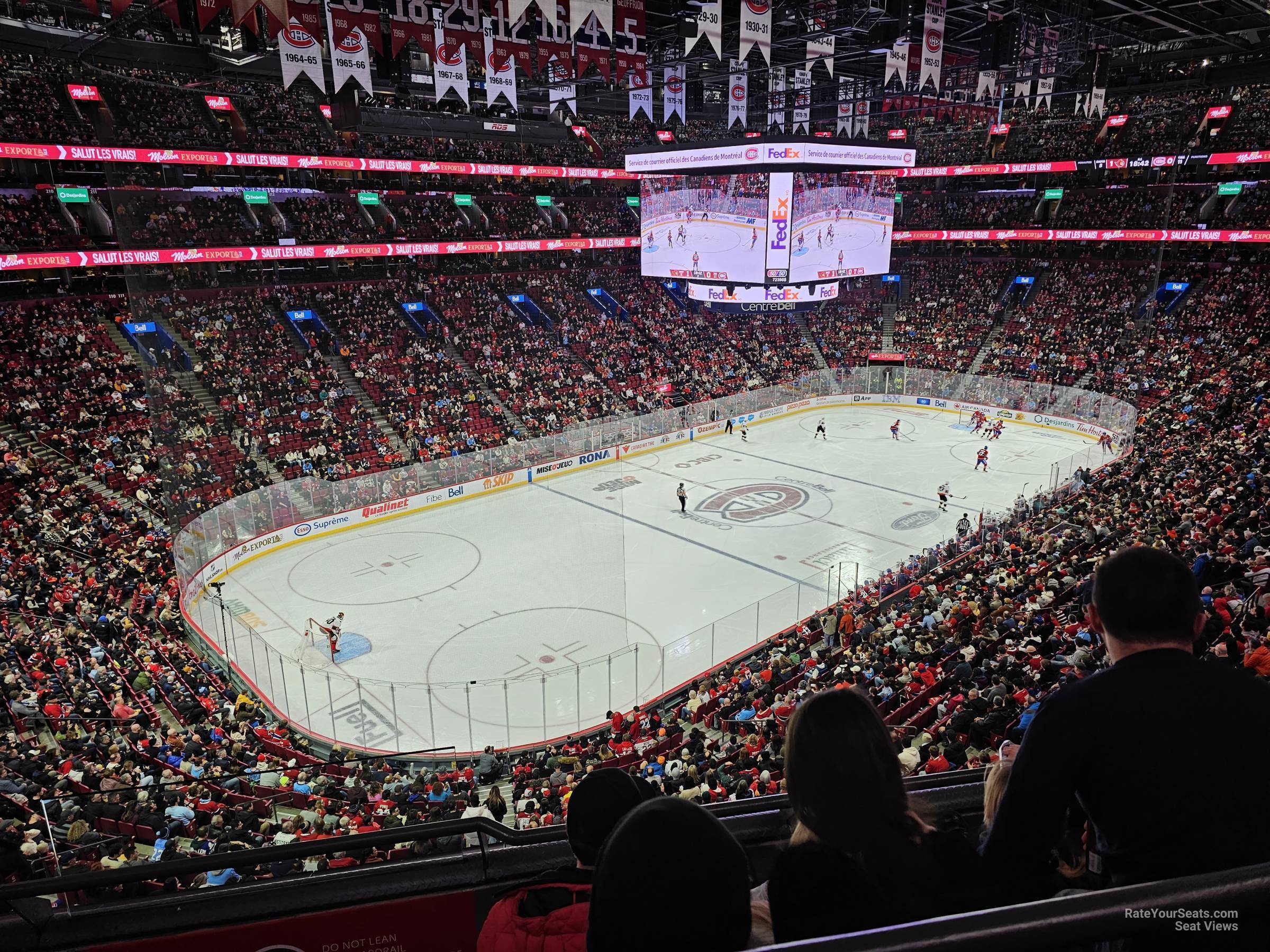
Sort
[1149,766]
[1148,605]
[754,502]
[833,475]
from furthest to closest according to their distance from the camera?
[833,475] → [754,502] → [1148,605] → [1149,766]

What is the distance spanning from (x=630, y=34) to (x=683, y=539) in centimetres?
1346

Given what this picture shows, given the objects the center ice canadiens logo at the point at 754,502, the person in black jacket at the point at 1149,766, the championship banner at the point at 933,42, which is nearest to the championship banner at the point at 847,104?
the championship banner at the point at 933,42

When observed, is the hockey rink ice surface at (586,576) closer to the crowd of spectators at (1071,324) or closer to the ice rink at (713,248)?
the ice rink at (713,248)

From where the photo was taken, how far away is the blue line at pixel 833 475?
29141mm

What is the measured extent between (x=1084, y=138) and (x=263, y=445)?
47.3m

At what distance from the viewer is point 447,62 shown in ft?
60.4

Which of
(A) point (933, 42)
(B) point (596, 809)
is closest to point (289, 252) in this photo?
(A) point (933, 42)

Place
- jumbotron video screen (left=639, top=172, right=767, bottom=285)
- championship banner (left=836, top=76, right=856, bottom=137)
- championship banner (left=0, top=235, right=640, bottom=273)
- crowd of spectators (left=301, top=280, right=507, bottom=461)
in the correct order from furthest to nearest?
1. championship banner (left=836, top=76, right=856, bottom=137)
2. crowd of spectators (left=301, top=280, right=507, bottom=461)
3. jumbotron video screen (left=639, top=172, right=767, bottom=285)
4. championship banner (left=0, top=235, right=640, bottom=273)

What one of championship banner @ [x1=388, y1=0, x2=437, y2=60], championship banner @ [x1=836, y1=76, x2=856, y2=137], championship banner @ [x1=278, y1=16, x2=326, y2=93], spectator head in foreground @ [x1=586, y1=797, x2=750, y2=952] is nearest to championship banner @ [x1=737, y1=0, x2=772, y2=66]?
championship banner @ [x1=388, y1=0, x2=437, y2=60]

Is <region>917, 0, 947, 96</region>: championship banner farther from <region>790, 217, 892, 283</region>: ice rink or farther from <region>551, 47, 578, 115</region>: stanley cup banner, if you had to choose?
<region>551, 47, 578, 115</region>: stanley cup banner

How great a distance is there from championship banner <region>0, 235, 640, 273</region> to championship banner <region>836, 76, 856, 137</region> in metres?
13.2

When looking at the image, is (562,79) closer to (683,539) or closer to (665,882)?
(683,539)

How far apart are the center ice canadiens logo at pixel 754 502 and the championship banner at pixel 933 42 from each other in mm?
13266

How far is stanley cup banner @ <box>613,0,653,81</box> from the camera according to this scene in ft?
60.7
